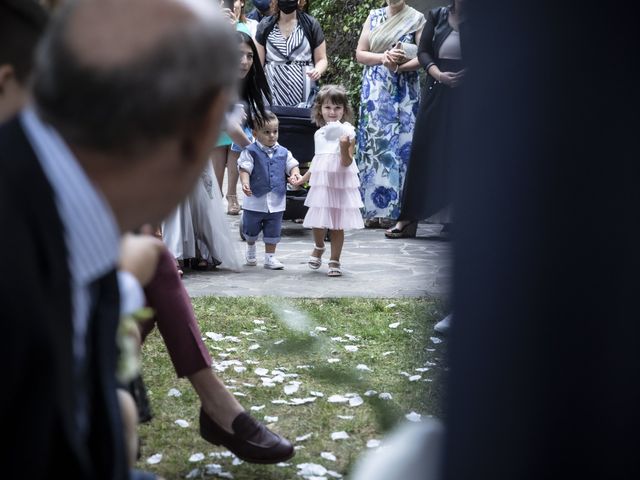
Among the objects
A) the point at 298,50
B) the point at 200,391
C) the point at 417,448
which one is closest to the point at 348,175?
the point at 298,50

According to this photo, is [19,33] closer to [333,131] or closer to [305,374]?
[305,374]

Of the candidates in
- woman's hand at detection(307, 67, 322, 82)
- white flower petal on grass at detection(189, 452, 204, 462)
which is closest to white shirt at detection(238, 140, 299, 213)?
woman's hand at detection(307, 67, 322, 82)

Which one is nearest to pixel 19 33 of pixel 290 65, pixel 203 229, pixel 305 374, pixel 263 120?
pixel 305 374

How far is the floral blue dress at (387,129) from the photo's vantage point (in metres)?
8.00

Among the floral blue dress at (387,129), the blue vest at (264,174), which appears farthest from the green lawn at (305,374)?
the floral blue dress at (387,129)

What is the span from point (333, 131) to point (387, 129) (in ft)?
6.13

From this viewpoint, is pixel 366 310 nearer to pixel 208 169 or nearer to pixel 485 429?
pixel 208 169

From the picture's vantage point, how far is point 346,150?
619cm

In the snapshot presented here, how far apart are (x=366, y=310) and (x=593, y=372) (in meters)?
3.98

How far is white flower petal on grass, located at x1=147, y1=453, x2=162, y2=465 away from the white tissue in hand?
3597mm

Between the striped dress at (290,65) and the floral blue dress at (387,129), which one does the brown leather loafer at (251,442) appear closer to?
the floral blue dress at (387,129)

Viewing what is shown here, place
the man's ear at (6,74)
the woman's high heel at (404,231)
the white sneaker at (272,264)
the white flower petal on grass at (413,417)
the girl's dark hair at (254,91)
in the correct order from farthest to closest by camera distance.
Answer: the woman's high heel at (404,231), the girl's dark hair at (254,91), the white sneaker at (272,264), the white flower petal on grass at (413,417), the man's ear at (6,74)

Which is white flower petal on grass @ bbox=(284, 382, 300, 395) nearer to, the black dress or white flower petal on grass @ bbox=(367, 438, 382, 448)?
white flower petal on grass @ bbox=(367, 438, 382, 448)

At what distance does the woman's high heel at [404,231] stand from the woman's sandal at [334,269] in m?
1.74
